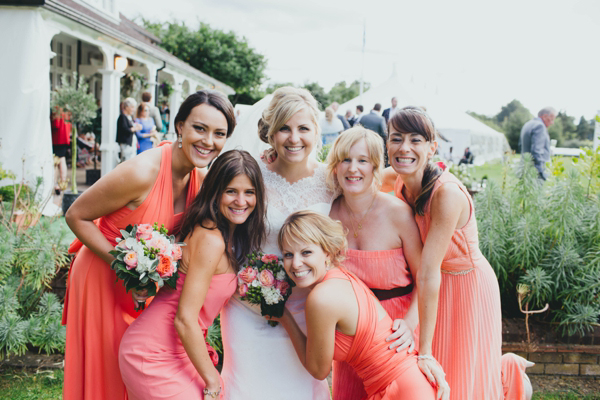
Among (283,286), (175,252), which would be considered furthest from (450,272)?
(175,252)

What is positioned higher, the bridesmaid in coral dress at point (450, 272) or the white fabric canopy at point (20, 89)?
the white fabric canopy at point (20, 89)

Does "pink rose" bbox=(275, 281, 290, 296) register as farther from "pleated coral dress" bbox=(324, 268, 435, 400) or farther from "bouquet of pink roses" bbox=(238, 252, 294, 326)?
"pleated coral dress" bbox=(324, 268, 435, 400)

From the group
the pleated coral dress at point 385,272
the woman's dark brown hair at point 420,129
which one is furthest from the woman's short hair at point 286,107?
the pleated coral dress at point 385,272

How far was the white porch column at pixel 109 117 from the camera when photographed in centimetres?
1145

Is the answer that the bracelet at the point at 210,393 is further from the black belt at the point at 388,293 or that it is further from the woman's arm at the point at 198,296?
the black belt at the point at 388,293

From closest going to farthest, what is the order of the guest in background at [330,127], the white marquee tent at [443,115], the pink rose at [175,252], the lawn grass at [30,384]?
the pink rose at [175,252]
the lawn grass at [30,384]
the guest in background at [330,127]
the white marquee tent at [443,115]

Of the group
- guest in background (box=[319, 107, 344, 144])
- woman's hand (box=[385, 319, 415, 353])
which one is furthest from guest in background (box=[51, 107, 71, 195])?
woman's hand (box=[385, 319, 415, 353])

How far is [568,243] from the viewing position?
15.2 feet

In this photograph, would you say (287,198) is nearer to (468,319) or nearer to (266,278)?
(266,278)

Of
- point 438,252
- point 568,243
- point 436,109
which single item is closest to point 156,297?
point 438,252

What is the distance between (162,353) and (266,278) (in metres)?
0.72

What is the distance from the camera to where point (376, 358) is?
2.53 meters

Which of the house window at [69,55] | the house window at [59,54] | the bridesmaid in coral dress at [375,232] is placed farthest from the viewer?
the house window at [69,55]

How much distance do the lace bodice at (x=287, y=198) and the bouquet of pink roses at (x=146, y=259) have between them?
714 mm
